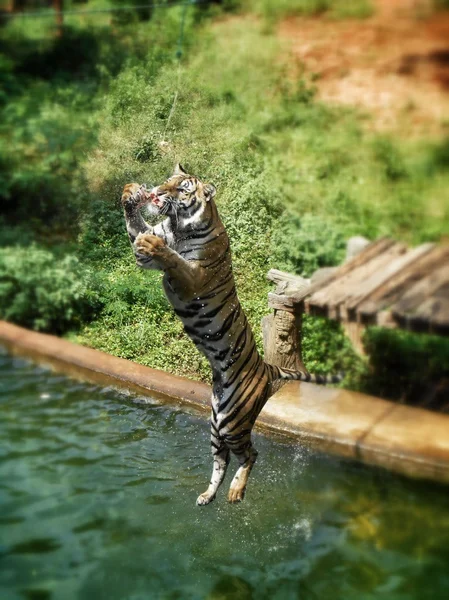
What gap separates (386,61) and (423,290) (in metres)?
4.29

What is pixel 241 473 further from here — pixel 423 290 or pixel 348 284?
pixel 423 290

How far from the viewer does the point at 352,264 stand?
2.51 m

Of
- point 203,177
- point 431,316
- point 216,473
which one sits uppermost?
point 203,177

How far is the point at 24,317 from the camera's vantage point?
14.1ft

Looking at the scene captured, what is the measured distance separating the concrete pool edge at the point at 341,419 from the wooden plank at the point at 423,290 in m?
0.56

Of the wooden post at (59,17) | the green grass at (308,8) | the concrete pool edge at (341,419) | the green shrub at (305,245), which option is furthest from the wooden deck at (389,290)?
the wooden post at (59,17)

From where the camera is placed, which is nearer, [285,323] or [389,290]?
[389,290]

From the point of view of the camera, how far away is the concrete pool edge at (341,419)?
2.42 metres

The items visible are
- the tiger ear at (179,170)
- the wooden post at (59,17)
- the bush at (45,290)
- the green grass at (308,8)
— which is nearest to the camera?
the tiger ear at (179,170)

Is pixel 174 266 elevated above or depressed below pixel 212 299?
above

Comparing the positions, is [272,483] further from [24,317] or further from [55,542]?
[24,317]

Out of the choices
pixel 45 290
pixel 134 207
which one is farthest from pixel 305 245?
pixel 45 290

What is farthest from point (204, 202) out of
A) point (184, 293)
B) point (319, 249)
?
point (319, 249)

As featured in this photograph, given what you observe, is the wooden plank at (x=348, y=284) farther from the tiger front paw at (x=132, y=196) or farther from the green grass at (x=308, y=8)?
the green grass at (x=308, y=8)
